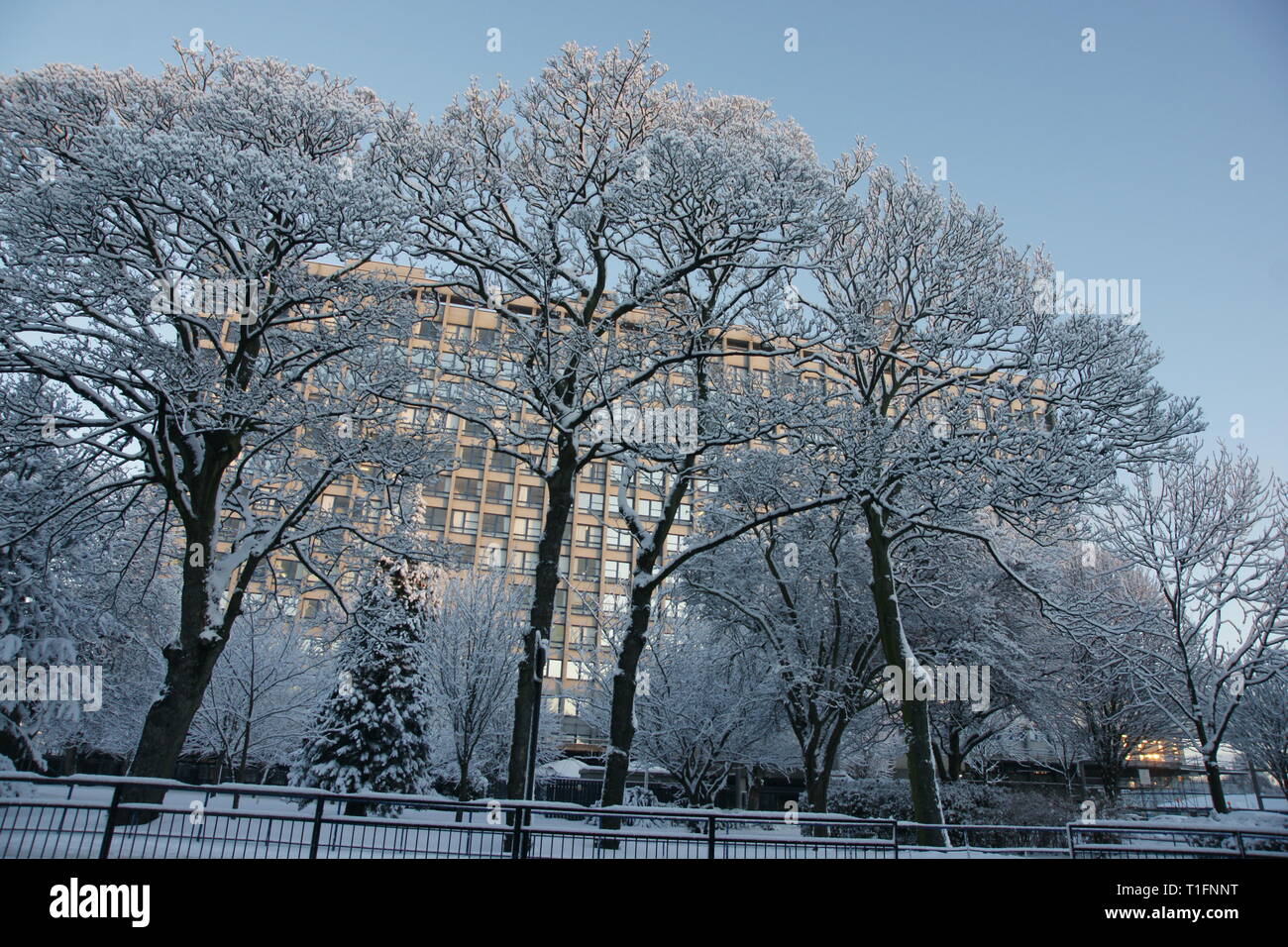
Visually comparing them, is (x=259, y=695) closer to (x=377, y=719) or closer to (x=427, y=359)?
(x=377, y=719)

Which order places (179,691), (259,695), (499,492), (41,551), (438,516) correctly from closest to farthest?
1. (179,691)
2. (41,551)
3. (259,695)
4. (438,516)
5. (499,492)

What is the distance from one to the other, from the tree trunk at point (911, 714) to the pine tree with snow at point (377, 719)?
1396 centimetres

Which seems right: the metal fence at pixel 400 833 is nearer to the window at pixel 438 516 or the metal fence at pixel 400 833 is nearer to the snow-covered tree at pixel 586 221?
the snow-covered tree at pixel 586 221

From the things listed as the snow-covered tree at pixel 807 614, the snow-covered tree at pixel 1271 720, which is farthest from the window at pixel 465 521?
the snow-covered tree at pixel 1271 720

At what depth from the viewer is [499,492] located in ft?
222

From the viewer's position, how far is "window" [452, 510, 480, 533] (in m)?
65.8

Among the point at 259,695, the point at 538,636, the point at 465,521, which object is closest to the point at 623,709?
the point at 538,636

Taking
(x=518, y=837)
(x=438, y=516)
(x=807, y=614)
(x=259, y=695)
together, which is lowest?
(x=259, y=695)

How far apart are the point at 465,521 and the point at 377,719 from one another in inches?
1741

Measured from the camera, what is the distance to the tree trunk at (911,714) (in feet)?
51.8

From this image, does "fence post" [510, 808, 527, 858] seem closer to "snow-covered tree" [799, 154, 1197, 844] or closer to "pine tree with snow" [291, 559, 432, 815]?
"snow-covered tree" [799, 154, 1197, 844]

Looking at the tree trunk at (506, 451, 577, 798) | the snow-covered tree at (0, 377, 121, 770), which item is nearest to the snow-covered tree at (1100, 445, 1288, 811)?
the tree trunk at (506, 451, 577, 798)

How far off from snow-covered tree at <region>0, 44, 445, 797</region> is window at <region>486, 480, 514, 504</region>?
51750 millimetres

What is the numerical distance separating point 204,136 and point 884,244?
49.0 feet
